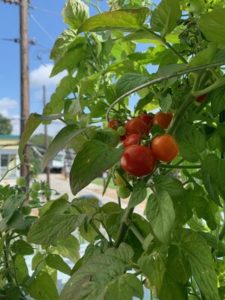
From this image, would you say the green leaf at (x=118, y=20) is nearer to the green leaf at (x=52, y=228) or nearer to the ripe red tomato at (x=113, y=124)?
the ripe red tomato at (x=113, y=124)

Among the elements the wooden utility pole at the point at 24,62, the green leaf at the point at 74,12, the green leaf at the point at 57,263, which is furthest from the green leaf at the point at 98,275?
the wooden utility pole at the point at 24,62

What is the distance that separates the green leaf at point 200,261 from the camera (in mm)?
353

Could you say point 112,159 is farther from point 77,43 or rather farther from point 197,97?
point 77,43

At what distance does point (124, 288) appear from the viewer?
0.34 meters

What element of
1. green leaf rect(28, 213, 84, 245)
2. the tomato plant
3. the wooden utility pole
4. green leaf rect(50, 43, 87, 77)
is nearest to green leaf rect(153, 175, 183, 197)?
the tomato plant

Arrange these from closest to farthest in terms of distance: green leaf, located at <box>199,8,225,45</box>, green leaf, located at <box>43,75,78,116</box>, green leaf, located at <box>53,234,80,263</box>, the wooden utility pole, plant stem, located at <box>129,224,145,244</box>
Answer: green leaf, located at <box>199,8,225,45</box>
plant stem, located at <box>129,224,145,244</box>
green leaf, located at <box>43,75,78,116</box>
green leaf, located at <box>53,234,80,263</box>
the wooden utility pole

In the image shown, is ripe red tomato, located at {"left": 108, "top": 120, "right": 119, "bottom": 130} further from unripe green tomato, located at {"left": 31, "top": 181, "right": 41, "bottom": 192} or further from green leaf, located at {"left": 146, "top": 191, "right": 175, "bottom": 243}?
unripe green tomato, located at {"left": 31, "top": 181, "right": 41, "bottom": 192}

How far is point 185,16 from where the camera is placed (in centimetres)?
49

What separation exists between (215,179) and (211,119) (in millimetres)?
73

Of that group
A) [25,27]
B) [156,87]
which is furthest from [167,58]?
[25,27]

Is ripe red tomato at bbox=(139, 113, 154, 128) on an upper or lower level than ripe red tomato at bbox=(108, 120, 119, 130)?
upper

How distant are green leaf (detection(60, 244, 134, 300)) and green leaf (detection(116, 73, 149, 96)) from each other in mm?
145

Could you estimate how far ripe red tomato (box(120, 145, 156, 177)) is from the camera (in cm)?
33

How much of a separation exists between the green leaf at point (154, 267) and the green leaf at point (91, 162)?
0.09 meters
